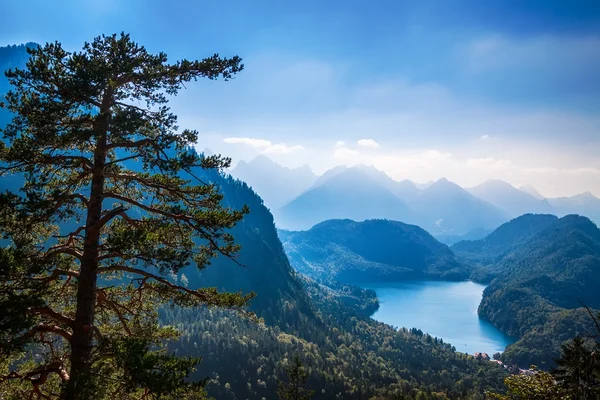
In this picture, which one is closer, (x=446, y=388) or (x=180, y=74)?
(x=180, y=74)

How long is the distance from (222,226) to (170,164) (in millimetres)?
2646

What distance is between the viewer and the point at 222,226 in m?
11.7

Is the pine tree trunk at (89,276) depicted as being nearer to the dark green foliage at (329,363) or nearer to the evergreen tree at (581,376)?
the evergreen tree at (581,376)

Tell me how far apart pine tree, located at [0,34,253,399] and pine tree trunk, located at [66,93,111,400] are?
0.03 metres

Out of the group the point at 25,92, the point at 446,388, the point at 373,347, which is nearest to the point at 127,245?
the point at 25,92

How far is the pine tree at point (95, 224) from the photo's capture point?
31.6ft

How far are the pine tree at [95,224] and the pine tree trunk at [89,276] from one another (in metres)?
0.03

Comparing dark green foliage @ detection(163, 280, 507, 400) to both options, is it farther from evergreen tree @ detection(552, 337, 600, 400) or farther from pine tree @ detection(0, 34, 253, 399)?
pine tree @ detection(0, 34, 253, 399)

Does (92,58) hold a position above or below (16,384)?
above

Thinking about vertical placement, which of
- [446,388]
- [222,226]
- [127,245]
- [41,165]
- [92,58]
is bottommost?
[446,388]

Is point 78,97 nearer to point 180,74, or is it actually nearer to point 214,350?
point 180,74

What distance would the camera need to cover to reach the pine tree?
964cm

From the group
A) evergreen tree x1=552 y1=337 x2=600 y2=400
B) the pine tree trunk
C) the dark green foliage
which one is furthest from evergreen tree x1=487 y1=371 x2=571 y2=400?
the dark green foliage

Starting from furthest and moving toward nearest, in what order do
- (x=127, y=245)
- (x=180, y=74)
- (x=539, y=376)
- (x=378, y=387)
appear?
(x=378, y=387) < (x=539, y=376) < (x=180, y=74) < (x=127, y=245)
